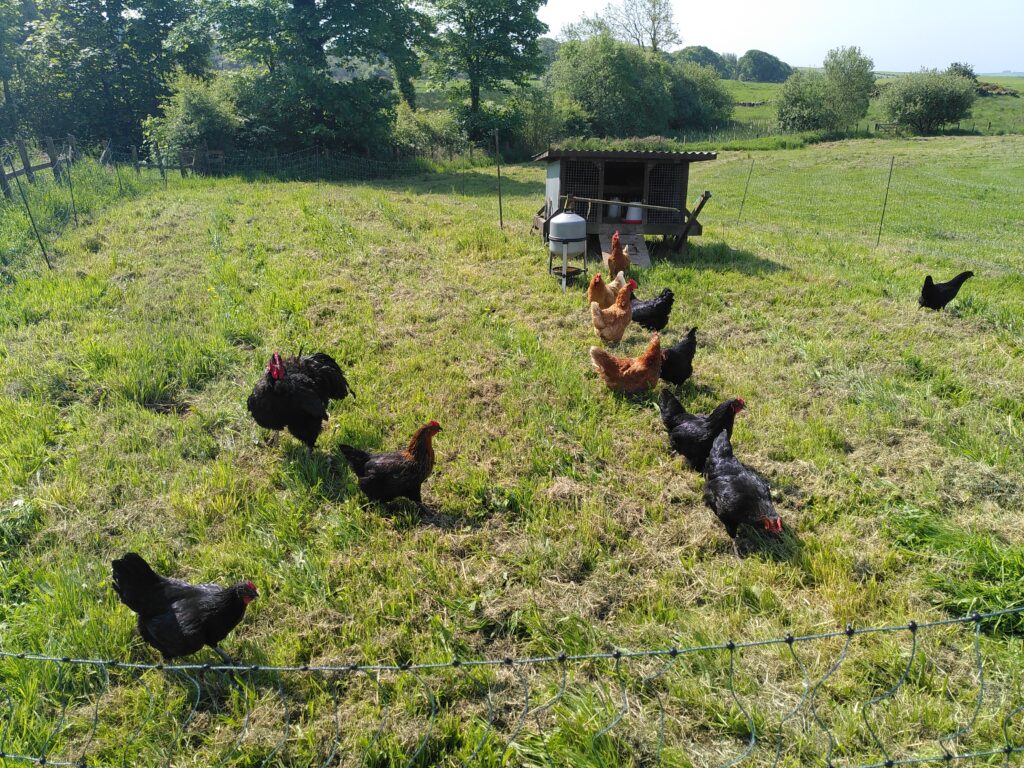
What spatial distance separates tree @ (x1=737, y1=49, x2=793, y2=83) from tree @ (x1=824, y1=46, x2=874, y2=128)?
6490 centimetres

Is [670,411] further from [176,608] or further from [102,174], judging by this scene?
[102,174]

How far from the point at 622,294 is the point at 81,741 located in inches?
246

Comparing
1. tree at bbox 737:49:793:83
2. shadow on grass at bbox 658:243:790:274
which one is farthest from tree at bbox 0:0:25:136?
tree at bbox 737:49:793:83

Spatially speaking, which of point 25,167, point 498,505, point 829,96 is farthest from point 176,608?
point 829,96

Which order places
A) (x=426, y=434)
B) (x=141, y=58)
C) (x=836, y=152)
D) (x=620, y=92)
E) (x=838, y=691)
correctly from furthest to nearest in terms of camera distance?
(x=620, y=92)
(x=836, y=152)
(x=141, y=58)
(x=426, y=434)
(x=838, y=691)

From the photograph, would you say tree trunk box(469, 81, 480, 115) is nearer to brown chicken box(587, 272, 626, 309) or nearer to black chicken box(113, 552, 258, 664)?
brown chicken box(587, 272, 626, 309)

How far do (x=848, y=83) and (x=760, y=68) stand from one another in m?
71.4

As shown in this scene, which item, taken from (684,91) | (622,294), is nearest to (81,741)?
(622,294)

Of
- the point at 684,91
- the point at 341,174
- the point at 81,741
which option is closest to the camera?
the point at 81,741

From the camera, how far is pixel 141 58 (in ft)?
93.2

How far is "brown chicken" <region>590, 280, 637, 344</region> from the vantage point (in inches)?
279

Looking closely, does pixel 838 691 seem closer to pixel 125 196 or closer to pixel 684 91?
pixel 125 196

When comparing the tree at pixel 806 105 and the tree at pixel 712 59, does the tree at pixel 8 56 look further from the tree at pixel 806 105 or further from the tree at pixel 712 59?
the tree at pixel 712 59

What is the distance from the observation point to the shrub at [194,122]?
21625 millimetres
